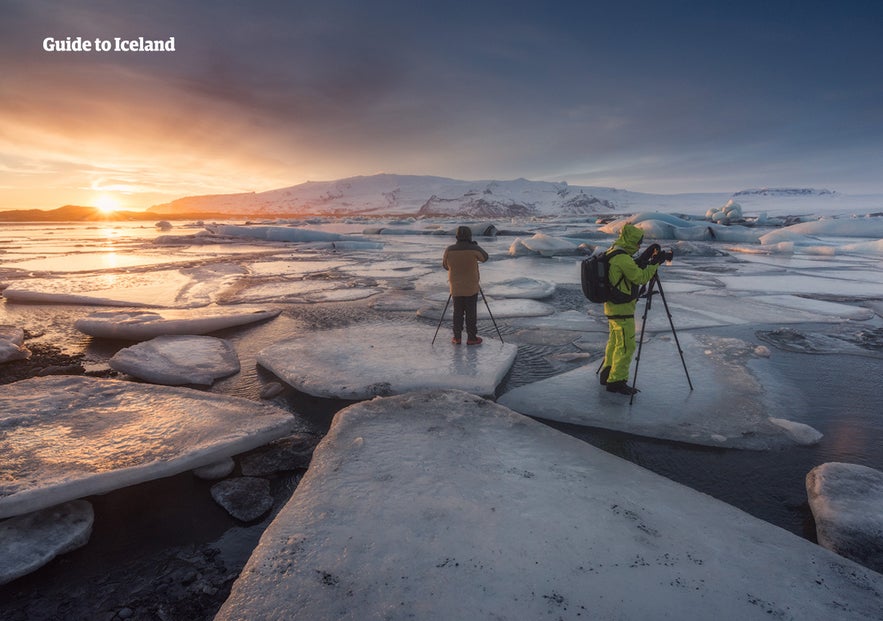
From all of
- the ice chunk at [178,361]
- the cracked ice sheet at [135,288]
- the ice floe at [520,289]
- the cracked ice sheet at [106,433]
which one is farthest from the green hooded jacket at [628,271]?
the cracked ice sheet at [135,288]

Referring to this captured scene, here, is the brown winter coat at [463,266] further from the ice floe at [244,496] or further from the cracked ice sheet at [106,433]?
the ice floe at [244,496]

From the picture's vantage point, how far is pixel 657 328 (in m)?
5.40

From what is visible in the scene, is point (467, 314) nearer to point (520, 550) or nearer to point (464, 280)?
point (464, 280)

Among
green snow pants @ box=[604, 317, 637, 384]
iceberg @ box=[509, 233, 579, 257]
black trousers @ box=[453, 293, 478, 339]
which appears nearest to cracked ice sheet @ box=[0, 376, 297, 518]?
black trousers @ box=[453, 293, 478, 339]

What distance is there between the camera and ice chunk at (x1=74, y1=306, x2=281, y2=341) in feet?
16.7

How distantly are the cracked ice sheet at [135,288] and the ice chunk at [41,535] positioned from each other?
16.1 feet

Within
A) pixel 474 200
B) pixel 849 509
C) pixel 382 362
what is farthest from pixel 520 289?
pixel 474 200

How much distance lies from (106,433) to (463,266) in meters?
3.37

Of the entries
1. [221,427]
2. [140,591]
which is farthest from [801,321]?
[140,591]

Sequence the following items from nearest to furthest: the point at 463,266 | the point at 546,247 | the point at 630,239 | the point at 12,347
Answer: the point at 630,239 < the point at 12,347 < the point at 463,266 < the point at 546,247

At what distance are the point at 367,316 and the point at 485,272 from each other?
203 inches

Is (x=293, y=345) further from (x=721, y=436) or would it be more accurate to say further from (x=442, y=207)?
(x=442, y=207)

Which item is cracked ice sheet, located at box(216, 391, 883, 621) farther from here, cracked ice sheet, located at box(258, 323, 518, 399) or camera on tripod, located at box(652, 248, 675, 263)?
camera on tripod, located at box(652, 248, 675, 263)

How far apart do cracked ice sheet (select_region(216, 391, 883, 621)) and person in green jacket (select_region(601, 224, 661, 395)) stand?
109 cm
